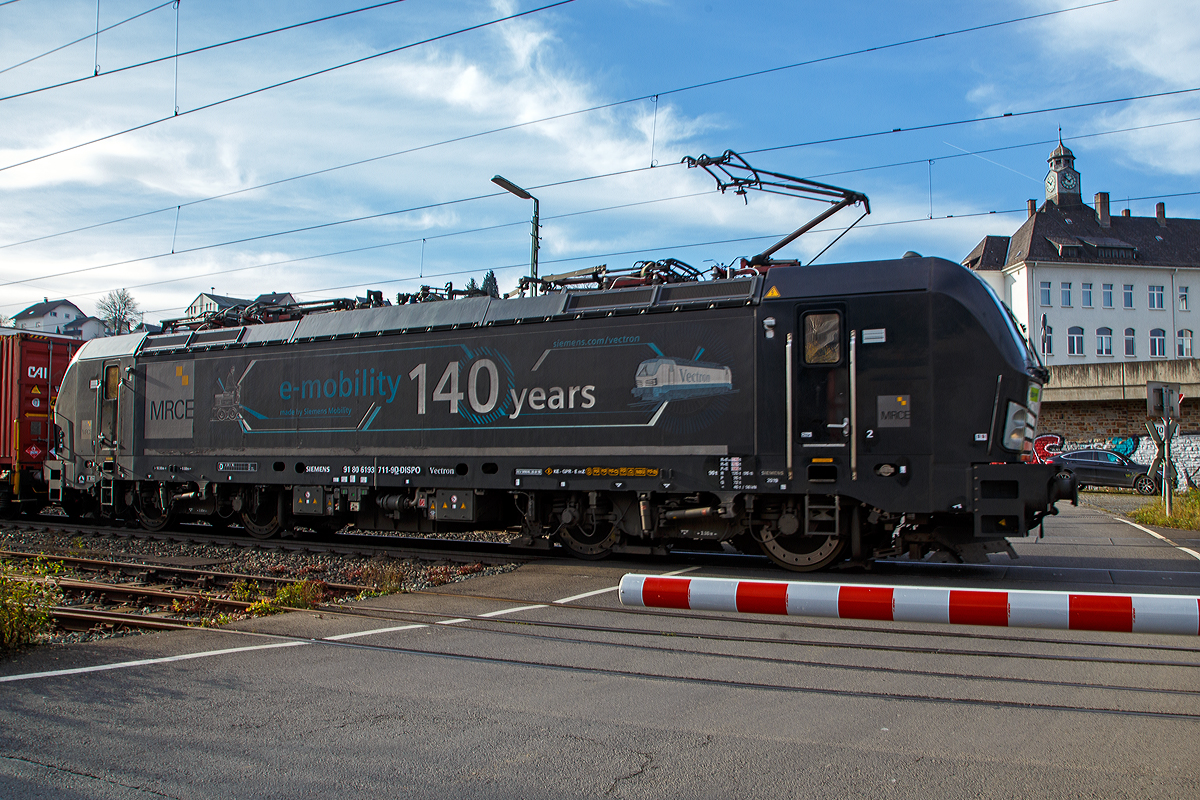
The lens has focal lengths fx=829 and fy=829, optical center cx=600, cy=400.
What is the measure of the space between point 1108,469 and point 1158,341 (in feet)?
113

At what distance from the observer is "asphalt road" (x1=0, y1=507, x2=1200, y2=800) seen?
13.1 feet

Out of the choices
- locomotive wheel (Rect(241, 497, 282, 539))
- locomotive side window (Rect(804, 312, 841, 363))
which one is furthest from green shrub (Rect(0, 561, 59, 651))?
locomotive side window (Rect(804, 312, 841, 363))

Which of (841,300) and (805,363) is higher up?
(841,300)

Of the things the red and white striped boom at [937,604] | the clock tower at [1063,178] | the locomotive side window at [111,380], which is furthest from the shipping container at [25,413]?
the clock tower at [1063,178]

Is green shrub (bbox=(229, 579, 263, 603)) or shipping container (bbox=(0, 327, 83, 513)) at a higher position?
shipping container (bbox=(0, 327, 83, 513))

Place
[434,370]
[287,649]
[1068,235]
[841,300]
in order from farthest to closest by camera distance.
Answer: [1068,235], [434,370], [841,300], [287,649]

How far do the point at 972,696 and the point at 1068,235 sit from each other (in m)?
61.0

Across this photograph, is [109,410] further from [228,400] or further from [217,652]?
[217,652]

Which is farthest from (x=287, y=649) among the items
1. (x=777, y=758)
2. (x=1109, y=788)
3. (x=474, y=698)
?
(x=1109, y=788)

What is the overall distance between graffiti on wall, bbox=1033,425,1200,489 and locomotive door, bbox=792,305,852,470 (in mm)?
21237

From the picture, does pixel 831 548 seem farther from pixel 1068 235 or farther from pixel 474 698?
pixel 1068 235

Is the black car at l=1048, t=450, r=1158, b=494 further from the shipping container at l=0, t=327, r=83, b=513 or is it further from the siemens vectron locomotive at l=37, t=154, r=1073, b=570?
the shipping container at l=0, t=327, r=83, b=513

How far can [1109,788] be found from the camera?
12.5 feet

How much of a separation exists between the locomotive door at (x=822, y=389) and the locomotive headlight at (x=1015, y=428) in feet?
5.40
